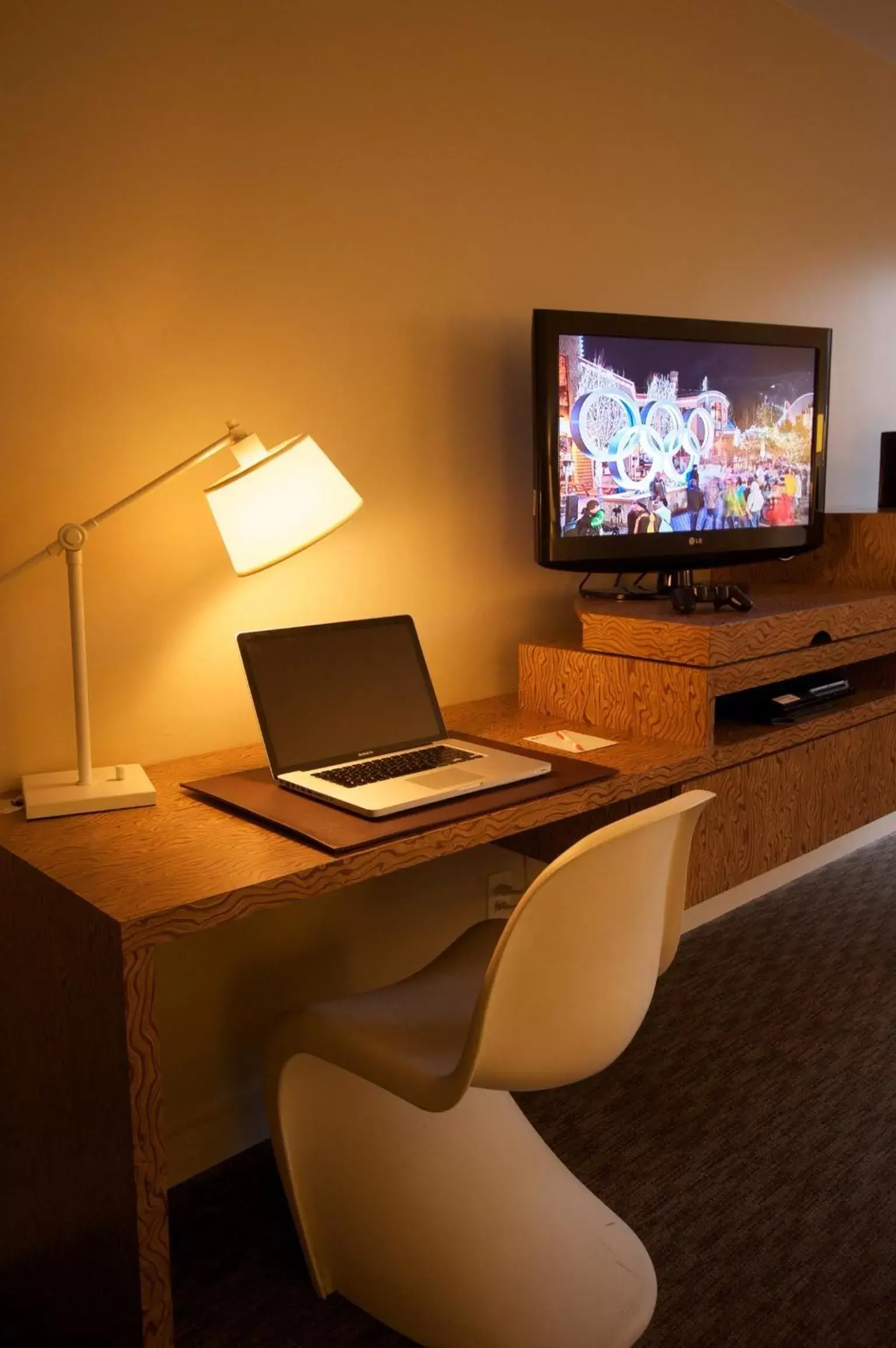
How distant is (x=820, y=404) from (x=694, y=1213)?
1.72 meters

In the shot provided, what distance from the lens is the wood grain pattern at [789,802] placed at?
1998 millimetres

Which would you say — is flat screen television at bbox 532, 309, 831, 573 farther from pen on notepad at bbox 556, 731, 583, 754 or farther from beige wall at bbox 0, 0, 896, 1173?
pen on notepad at bbox 556, 731, 583, 754

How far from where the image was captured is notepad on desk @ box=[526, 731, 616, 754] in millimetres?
1854

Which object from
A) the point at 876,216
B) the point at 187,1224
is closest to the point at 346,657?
the point at 187,1224

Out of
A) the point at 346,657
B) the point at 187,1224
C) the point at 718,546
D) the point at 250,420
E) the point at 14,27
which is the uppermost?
the point at 14,27

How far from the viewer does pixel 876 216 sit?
313 cm

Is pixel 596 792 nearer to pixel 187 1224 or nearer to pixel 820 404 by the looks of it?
pixel 187 1224

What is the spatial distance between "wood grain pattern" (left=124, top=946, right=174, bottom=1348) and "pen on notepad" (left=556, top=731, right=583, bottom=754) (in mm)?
889

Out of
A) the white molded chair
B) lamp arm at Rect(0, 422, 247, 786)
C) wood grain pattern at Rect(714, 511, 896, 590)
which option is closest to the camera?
the white molded chair

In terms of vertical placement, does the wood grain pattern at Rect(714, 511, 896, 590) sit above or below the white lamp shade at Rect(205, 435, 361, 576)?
below

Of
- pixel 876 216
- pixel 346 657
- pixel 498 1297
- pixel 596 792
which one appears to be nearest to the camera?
Result: pixel 498 1297

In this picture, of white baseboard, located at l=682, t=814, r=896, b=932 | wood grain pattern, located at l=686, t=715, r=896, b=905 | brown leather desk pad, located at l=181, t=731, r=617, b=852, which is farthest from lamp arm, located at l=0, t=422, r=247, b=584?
white baseboard, located at l=682, t=814, r=896, b=932

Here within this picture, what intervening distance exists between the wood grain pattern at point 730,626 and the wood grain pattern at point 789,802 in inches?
8.5

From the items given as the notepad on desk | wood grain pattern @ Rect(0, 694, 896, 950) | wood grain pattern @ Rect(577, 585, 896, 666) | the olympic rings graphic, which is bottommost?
wood grain pattern @ Rect(0, 694, 896, 950)
